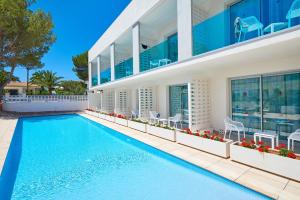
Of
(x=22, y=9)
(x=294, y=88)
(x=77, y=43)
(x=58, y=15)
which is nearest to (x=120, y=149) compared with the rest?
(x=294, y=88)

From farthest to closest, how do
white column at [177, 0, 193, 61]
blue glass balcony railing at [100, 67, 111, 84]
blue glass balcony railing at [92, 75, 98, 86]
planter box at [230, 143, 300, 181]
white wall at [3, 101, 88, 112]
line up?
white wall at [3, 101, 88, 112], blue glass balcony railing at [92, 75, 98, 86], blue glass balcony railing at [100, 67, 111, 84], white column at [177, 0, 193, 61], planter box at [230, 143, 300, 181]

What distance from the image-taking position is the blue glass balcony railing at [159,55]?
36.1 feet

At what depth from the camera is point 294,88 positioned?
7.09 metres

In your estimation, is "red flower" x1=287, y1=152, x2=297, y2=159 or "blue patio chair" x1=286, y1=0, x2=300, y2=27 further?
"blue patio chair" x1=286, y1=0, x2=300, y2=27

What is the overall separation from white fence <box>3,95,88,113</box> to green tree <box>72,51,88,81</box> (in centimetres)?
1398

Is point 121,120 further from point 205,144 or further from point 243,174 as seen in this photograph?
point 243,174

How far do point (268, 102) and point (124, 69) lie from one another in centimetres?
1060

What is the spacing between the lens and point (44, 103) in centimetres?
2558

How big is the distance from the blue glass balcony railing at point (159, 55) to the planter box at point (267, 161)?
21.4 feet

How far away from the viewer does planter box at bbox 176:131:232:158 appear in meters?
6.33

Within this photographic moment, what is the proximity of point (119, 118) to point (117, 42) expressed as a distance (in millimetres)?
7088

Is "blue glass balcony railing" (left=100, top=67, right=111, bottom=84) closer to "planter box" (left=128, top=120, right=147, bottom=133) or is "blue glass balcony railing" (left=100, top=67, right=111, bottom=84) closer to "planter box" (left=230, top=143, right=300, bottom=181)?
"planter box" (left=128, top=120, right=147, bottom=133)

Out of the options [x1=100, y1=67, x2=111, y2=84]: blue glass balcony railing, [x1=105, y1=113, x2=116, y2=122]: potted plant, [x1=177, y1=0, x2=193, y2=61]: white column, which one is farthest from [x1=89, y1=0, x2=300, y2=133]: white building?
[x1=100, y1=67, x2=111, y2=84]: blue glass balcony railing

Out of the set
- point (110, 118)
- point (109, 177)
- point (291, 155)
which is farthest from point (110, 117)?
point (291, 155)
